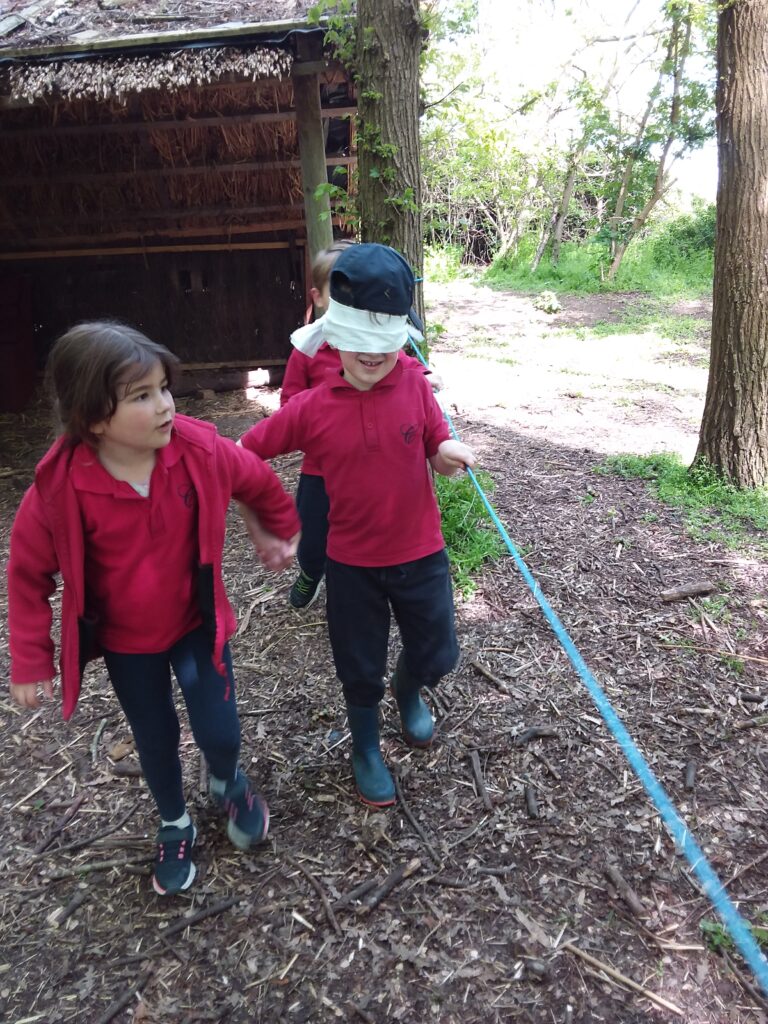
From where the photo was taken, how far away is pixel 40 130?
251 inches

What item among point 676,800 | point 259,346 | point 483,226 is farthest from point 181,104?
point 483,226

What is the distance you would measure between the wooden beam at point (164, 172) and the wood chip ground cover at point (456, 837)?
16.7ft

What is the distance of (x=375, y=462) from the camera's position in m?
1.97

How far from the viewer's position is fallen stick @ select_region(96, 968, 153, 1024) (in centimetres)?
173

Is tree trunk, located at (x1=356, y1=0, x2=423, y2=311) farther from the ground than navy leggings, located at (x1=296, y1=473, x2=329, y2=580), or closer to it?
farther from the ground

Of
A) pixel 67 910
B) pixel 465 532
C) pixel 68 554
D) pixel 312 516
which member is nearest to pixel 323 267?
pixel 312 516

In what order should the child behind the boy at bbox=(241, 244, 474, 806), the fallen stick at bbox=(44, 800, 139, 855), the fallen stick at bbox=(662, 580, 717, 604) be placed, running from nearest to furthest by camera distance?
the child behind the boy at bbox=(241, 244, 474, 806), the fallen stick at bbox=(44, 800, 139, 855), the fallen stick at bbox=(662, 580, 717, 604)

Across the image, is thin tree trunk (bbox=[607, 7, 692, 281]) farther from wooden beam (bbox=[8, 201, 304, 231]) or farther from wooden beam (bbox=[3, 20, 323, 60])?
wooden beam (bbox=[3, 20, 323, 60])

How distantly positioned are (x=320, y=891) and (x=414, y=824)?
0.38m

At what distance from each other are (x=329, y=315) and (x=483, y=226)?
73.0ft

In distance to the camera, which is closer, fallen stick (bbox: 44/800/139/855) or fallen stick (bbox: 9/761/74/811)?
fallen stick (bbox: 44/800/139/855)

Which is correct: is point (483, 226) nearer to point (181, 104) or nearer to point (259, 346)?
point (259, 346)

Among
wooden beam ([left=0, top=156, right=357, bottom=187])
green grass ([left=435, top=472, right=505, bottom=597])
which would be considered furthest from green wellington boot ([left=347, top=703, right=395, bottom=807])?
wooden beam ([left=0, top=156, right=357, bottom=187])

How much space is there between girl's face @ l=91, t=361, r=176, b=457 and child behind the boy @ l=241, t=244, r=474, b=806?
0.43 metres
